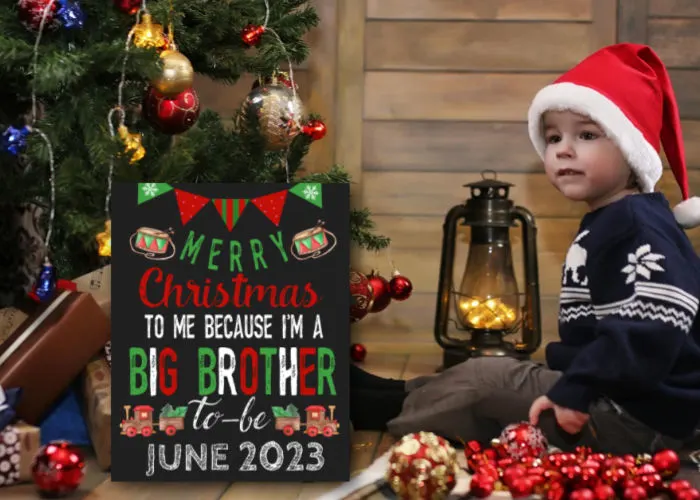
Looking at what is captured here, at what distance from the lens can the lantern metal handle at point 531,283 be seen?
2580 millimetres

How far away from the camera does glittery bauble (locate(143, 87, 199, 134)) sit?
190 cm

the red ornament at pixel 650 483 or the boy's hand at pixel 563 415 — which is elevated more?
the boy's hand at pixel 563 415

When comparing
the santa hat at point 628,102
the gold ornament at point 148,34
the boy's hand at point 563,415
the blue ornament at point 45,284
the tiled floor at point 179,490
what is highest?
the gold ornament at point 148,34

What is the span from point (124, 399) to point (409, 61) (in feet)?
5.99

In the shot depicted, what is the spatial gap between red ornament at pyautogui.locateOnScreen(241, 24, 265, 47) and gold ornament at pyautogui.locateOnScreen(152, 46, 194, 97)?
24 cm

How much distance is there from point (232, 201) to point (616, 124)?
0.60m

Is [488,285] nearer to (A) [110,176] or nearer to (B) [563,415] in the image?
(B) [563,415]

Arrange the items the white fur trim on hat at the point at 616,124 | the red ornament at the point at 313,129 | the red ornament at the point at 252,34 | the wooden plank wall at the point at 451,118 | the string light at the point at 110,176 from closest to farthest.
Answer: the white fur trim on hat at the point at 616,124 → the string light at the point at 110,176 → the red ornament at the point at 252,34 → the red ornament at the point at 313,129 → the wooden plank wall at the point at 451,118

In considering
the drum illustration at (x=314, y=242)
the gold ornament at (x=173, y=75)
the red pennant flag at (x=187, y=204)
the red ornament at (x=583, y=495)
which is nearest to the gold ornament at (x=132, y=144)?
the gold ornament at (x=173, y=75)

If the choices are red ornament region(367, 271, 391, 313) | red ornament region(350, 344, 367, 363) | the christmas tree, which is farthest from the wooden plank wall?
the christmas tree

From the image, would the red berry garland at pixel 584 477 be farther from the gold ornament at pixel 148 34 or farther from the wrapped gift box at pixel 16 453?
the gold ornament at pixel 148 34

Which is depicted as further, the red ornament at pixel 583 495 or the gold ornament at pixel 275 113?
the gold ornament at pixel 275 113

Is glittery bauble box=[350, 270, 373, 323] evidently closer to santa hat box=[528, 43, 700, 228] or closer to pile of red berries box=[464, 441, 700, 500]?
santa hat box=[528, 43, 700, 228]

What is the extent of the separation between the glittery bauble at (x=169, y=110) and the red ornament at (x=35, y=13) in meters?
0.22
